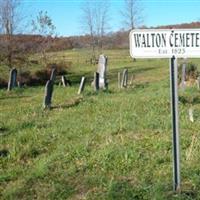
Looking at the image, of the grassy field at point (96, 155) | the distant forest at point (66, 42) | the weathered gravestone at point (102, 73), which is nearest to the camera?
the grassy field at point (96, 155)

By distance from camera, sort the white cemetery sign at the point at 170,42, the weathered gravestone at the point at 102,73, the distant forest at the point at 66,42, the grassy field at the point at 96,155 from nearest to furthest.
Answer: the white cemetery sign at the point at 170,42
the grassy field at the point at 96,155
the weathered gravestone at the point at 102,73
the distant forest at the point at 66,42

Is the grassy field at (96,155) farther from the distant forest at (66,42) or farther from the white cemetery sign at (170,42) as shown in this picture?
the distant forest at (66,42)

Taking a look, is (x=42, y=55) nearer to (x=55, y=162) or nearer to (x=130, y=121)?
(x=130, y=121)

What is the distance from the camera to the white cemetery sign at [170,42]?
5.44 metres

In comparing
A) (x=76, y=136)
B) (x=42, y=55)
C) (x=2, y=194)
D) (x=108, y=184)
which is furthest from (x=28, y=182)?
(x=42, y=55)

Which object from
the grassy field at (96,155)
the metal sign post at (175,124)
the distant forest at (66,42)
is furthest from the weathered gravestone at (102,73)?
the metal sign post at (175,124)

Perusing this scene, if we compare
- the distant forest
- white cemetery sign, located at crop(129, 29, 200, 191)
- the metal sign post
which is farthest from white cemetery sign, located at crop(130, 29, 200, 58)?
the distant forest

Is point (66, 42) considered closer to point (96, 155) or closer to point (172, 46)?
point (96, 155)

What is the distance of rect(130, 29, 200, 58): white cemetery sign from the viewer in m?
5.44

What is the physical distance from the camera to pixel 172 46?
546cm

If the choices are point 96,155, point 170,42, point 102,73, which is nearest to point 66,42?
point 102,73

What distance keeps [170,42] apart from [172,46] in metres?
0.05

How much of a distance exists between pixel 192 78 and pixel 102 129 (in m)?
18.1

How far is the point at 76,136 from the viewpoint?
350 inches
